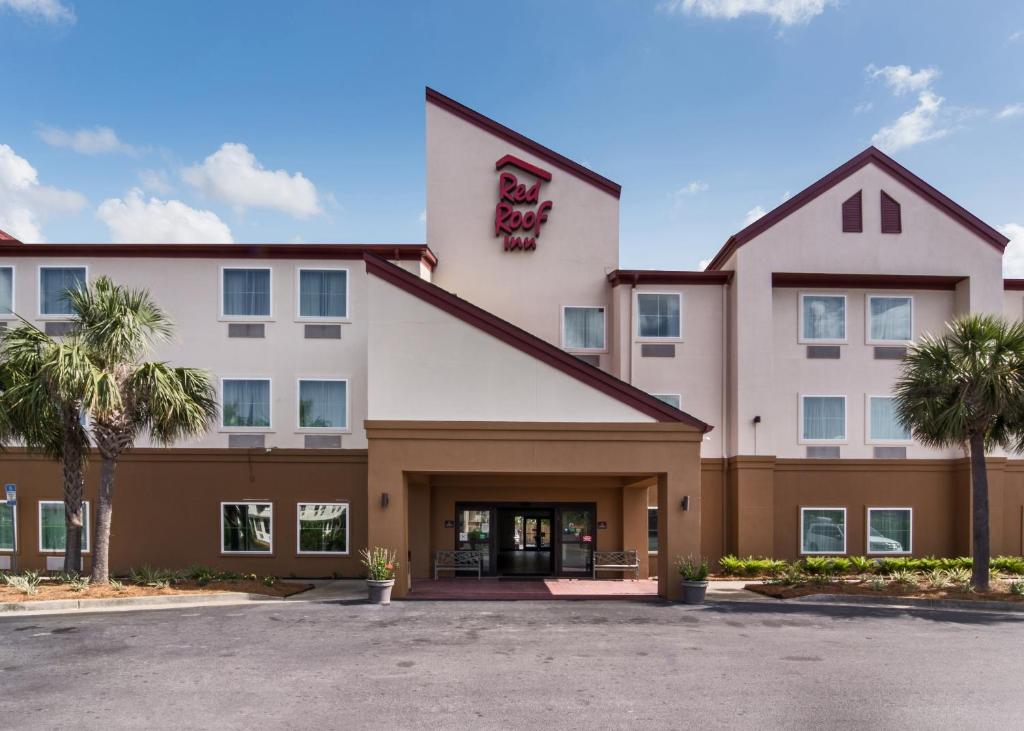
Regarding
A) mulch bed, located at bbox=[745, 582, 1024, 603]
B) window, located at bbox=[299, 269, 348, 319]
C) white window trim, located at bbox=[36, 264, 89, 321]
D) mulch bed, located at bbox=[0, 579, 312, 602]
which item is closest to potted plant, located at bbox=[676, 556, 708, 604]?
mulch bed, located at bbox=[745, 582, 1024, 603]

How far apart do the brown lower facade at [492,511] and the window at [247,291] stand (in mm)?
3814

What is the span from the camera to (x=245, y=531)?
787 inches

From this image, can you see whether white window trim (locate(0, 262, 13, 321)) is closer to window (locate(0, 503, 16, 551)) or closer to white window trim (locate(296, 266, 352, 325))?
window (locate(0, 503, 16, 551))

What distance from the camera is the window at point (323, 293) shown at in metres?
20.3

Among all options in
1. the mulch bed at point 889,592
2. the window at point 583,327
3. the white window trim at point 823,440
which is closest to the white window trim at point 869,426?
the white window trim at point 823,440

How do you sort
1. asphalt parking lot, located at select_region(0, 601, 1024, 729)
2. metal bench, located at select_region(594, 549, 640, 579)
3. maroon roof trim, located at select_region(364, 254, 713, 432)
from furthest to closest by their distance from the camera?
metal bench, located at select_region(594, 549, 640, 579), maroon roof trim, located at select_region(364, 254, 713, 432), asphalt parking lot, located at select_region(0, 601, 1024, 729)

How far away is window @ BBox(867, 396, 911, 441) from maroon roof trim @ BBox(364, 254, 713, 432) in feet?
24.6

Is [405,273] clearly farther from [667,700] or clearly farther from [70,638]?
[667,700]

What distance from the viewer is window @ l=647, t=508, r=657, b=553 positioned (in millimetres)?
20953

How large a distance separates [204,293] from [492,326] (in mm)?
8634

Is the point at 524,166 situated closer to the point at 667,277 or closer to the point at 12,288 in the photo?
the point at 667,277

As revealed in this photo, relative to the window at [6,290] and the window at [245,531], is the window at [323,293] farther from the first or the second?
the window at [6,290]

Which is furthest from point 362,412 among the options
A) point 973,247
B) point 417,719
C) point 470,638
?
point 973,247

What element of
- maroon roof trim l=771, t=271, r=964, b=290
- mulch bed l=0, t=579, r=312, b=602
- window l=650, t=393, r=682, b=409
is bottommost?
mulch bed l=0, t=579, r=312, b=602
